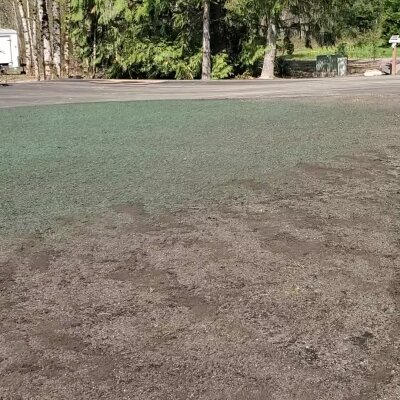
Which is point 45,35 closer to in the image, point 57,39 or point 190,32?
point 57,39

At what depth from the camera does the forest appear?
2934 centimetres

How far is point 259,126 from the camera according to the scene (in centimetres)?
1133

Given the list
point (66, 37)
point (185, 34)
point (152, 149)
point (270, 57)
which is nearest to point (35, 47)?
point (66, 37)

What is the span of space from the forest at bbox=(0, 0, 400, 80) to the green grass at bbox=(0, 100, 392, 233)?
1570cm

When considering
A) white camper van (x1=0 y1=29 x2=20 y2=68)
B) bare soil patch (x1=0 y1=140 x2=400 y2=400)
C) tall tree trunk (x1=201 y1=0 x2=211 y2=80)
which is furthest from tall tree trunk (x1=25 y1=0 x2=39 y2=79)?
bare soil patch (x1=0 y1=140 x2=400 y2=400)

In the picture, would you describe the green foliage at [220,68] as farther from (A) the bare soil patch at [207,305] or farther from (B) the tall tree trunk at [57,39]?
(A) the bare soil patch at [207,305]

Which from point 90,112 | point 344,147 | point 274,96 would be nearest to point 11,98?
point 90,112

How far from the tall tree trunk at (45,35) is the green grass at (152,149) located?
18.7 m

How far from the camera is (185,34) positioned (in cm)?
3102

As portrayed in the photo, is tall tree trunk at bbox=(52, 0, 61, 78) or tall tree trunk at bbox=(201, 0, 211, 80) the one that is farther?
tall tree trunk at bbox=(52, 0, 61, 78)

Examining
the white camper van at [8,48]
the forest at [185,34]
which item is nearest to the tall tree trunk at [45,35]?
the forest at [185,34]

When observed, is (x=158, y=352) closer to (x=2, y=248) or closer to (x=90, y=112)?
(x=2, y=248)

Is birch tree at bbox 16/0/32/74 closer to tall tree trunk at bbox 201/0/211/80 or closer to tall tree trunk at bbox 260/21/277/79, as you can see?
tall tree trunk at bbox 201/0/211/80

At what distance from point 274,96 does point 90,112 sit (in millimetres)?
5876
